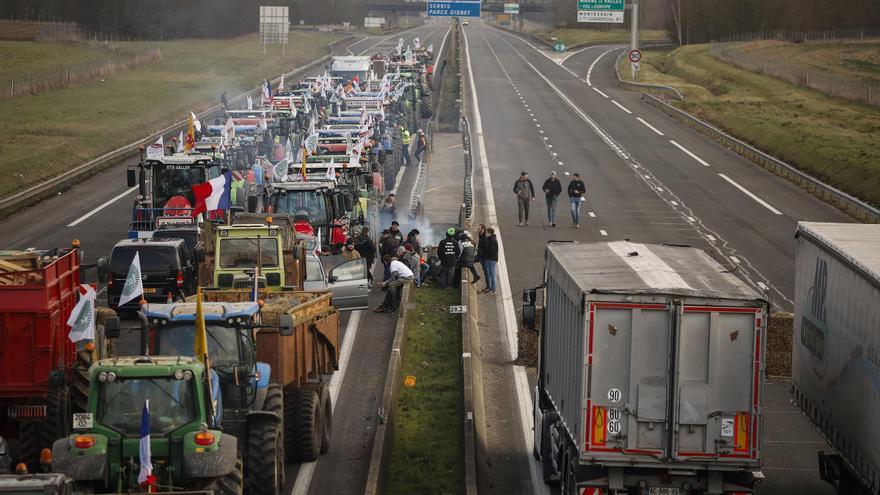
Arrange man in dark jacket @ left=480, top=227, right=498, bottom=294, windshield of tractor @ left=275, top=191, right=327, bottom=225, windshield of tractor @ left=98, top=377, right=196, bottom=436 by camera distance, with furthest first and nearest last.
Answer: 1. windshield of tractor @ left=275, top=191, right=327, bottom=225
2. man in dark jacket @ left=480, top=227, right=498, bottom=294
3. windshield of tractor @ left=98, top=377, right=196, bottom=436

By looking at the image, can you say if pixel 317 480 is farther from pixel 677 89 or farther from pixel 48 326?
pixel 677 89

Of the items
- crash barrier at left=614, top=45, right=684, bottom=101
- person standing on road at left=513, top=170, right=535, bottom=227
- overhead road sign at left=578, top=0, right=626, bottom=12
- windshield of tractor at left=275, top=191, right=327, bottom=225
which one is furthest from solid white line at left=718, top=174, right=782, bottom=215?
overhead road sign at left=578, top=0, right=626, bottom=12

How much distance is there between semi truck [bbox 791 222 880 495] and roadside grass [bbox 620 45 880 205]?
27408 mm

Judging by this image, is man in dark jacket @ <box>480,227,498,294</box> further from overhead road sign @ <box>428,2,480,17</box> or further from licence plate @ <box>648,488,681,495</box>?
overhead road sign @ <box>428,2,480,17</box>

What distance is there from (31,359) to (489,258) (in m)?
14.7

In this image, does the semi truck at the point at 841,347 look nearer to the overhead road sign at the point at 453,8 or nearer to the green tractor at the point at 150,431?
the green tractor at the point at 150,431

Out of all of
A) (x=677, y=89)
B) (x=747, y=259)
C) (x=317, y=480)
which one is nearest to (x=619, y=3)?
(x=677, y=89)

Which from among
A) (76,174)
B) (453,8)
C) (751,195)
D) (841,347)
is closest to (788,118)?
(751,195)

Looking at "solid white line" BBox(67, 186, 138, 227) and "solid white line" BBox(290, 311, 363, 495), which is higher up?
"solid white line" BBox(67, 186, 138, 227)

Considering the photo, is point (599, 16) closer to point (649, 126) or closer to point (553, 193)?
point (649, 126)

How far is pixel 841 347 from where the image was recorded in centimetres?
1630

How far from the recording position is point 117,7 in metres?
114

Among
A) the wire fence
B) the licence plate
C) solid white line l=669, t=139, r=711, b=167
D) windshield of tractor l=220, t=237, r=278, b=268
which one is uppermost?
the wire fence

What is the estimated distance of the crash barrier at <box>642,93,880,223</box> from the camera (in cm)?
4112
